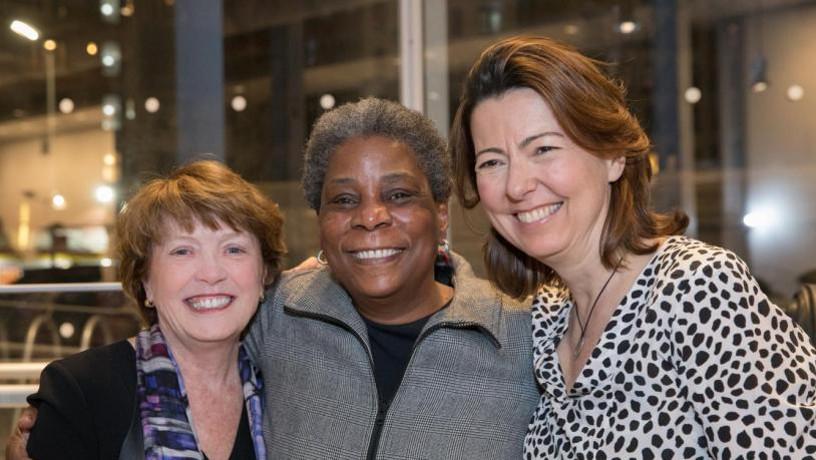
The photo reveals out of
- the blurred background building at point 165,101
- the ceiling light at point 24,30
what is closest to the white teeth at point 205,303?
the blurred background building at point 165,101

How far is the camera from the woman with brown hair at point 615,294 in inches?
60.1

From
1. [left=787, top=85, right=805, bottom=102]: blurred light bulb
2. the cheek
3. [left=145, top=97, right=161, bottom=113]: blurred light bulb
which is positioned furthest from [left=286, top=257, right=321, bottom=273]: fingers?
[left=787, top=85, right=805, bottom=102]: blurred light bulb

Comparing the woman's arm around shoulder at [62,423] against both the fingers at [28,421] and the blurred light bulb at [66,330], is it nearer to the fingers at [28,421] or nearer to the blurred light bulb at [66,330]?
the fingers at [28,421]

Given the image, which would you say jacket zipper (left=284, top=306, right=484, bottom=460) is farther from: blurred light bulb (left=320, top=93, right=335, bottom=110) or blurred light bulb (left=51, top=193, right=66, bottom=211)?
blurred light bulb (left=51, top=193, right=66, bottom=211)

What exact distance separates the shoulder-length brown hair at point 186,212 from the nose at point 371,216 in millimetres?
237

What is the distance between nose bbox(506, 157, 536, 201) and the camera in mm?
1741

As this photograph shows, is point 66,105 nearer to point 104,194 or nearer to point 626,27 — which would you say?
point 104,194

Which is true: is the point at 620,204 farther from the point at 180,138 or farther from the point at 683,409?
the point at 180,138

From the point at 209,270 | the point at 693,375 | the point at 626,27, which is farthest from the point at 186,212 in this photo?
the point at 626,27

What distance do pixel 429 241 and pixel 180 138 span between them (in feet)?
6.55

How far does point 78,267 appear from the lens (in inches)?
153

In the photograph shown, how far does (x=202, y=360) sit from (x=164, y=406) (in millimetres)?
170

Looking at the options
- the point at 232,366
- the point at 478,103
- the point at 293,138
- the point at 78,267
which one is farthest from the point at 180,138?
the point at 478,103

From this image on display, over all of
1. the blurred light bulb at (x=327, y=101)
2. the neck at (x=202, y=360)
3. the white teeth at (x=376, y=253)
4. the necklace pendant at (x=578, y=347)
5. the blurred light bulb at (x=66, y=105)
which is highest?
the blurred light bulb at (x=66, y=105)
